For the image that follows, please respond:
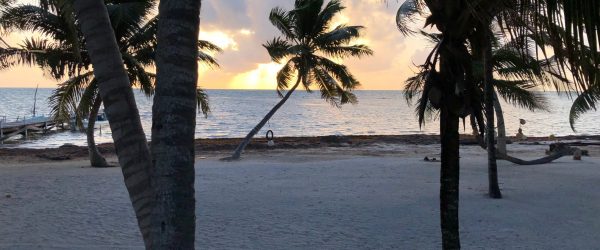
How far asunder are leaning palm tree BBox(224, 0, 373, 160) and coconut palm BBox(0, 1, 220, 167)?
321 cm

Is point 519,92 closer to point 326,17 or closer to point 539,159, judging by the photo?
point 539,159

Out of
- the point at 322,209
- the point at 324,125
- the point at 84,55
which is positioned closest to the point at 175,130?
the point at 322,209

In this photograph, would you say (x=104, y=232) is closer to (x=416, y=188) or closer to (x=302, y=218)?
(x=302, y=218)

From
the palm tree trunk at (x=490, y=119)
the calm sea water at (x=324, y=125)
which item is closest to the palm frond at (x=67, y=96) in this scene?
the calm sea water at (x=324, y=125)

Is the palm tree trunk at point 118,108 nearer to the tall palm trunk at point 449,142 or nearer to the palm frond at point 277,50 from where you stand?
the tall palm trunk at point 449,142

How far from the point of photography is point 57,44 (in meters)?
16.1

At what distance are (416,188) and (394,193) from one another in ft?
2.90

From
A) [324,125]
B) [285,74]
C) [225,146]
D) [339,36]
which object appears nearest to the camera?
[339,36]

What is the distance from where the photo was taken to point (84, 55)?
53.3 ft

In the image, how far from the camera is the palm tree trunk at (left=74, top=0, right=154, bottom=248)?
313cm

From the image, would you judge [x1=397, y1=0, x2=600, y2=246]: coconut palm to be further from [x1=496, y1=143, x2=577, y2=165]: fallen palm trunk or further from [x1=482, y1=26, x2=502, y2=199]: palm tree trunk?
[x1=496, y1=143, x2=577, y2=165]: fallen palm trunk

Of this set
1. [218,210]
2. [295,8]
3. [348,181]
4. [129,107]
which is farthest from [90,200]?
[295,8]

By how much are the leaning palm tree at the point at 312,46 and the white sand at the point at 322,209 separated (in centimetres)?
511

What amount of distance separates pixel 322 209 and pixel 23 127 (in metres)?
34.7
